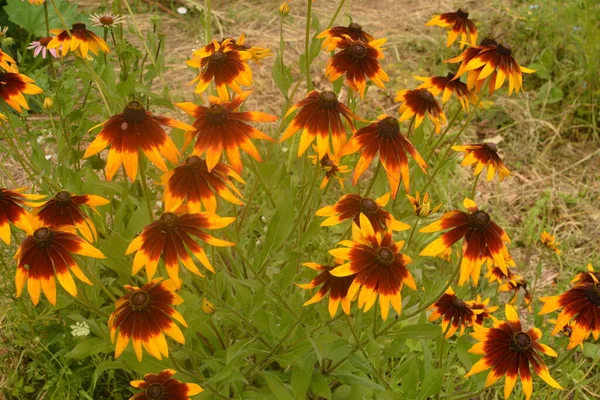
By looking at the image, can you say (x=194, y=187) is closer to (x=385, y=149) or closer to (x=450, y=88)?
(x=385, y=149)

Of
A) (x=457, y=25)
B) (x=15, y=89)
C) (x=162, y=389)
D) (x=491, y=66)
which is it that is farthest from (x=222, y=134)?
(x=457, y=25)

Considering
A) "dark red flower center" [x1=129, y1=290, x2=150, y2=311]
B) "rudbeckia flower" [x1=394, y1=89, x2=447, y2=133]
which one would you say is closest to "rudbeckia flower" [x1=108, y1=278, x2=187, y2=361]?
"dark red flower center" [x1=129, y1=290, x2=150, y2=311]

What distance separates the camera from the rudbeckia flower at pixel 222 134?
1189mm

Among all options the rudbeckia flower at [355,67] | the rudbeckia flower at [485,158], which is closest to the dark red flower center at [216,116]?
the rudbeckia flower at [355,67]

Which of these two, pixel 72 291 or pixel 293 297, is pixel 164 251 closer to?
pixel 72 291

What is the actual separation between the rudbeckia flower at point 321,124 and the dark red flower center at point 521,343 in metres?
0.58

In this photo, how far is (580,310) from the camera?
1.37 m

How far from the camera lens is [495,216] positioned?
2.85 metres

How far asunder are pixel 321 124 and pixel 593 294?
74 cm

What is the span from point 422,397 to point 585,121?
7.69ft

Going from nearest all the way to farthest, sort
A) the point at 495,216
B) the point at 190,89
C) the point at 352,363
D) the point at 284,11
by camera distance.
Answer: the point at 352,363 → the point at 284,11 → the point at 495,216 → the point at 190,89

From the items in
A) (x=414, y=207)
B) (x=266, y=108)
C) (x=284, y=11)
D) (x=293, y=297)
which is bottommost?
(x=266, y=108)

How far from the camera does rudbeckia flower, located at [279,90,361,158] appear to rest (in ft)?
4.13

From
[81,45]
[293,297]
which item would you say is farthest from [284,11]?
[293,297]
